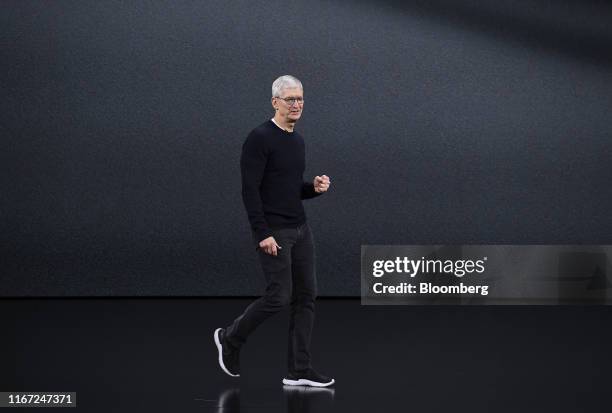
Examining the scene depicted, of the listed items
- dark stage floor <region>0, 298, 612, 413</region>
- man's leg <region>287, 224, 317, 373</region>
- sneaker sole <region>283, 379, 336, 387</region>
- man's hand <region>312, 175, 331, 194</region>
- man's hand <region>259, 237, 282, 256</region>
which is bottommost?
dark stage floor <region>0, 298, 612, 413</region>

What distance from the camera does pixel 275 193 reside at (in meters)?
3.63

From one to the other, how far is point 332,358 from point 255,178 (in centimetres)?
122

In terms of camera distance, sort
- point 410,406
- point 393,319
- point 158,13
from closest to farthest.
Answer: point 410,406
point 393,319
point 158,13

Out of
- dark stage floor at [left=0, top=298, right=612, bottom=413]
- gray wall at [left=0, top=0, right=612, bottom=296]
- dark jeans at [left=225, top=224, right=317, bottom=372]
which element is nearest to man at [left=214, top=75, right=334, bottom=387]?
dark jeans at [left=225, top=224, right=317, bottom=372]

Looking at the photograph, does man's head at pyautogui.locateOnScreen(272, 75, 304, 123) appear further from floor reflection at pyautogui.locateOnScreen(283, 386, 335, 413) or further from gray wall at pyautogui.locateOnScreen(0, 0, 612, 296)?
gray wall at pyautogui.locateOnScreen(0, 0, 612, 296)

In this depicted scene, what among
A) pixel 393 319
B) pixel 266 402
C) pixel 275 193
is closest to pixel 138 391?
pixel 266 402

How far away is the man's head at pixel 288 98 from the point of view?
3582 mm

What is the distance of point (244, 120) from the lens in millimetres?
6578

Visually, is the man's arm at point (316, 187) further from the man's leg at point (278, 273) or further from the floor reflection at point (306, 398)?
the floor reflection at point (306, 398)

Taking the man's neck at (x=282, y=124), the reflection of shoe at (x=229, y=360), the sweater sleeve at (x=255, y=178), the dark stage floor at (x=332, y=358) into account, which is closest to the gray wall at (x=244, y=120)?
the dark stage floor at (x=332, y=358)

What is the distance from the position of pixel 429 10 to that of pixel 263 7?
113 centimetres

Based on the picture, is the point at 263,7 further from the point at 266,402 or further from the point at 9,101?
the point at 266,402

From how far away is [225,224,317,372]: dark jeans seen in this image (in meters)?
3.63

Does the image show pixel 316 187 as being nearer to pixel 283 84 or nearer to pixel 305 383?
pixel 283 84
